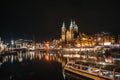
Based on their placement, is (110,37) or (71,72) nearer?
(71,72)

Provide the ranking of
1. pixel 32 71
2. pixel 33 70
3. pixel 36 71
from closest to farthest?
pixel 36 71, pixel 32 71, pixel 33 70

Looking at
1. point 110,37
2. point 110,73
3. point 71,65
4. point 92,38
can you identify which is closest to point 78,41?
point 92,38

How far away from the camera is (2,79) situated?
2883 cm

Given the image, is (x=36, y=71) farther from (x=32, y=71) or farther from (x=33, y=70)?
(x=33, y=70)

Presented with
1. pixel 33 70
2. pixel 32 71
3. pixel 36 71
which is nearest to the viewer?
pixel 36 71

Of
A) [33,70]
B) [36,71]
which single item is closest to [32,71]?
[36,71]

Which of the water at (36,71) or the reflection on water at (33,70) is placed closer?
the water at (36,71)

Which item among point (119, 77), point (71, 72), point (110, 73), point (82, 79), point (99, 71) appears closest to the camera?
point (119, 77)

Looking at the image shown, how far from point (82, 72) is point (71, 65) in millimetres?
5709

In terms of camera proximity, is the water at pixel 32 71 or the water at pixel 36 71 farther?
the water at pixel 32 71

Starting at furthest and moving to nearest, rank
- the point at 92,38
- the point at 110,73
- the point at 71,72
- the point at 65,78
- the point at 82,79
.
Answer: the point at 92,38
the point at 71,72
the point at 65,78
the point at 82,79
the point at 110,73

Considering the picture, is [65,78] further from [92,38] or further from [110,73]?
[92,38]

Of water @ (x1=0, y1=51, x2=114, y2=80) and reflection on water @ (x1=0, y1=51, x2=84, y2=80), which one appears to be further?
reflection on water @ (x1=0, y1=51, x2=84, y2=80)

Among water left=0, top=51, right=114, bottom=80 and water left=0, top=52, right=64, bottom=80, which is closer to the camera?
water left=0, top=51, right=114, bottom=80
